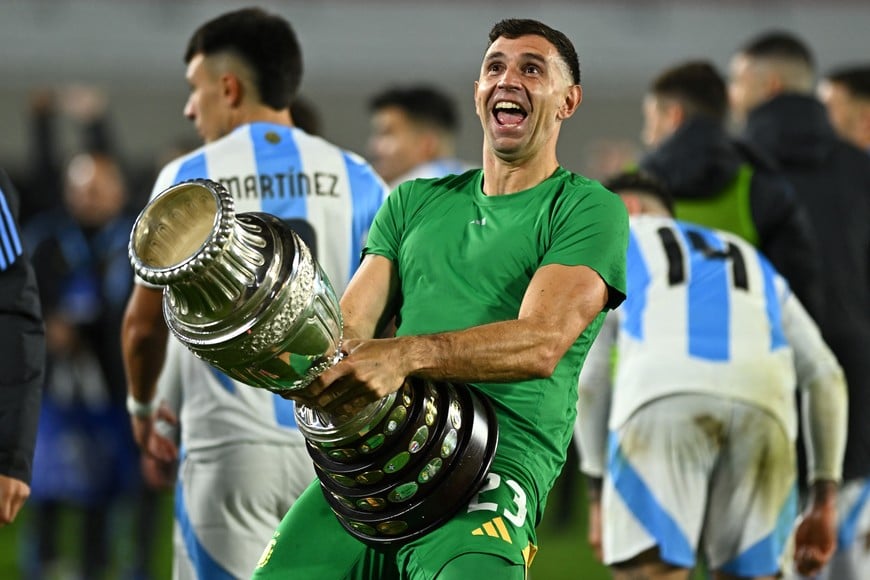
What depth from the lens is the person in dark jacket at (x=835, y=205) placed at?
5512 mm

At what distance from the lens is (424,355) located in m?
2.66

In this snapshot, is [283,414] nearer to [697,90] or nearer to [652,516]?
[652,516]

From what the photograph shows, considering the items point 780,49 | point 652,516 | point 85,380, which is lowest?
point 85,380

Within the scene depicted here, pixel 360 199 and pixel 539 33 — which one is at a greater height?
pixel 539 33

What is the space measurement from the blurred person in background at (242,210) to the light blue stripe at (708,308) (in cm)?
106

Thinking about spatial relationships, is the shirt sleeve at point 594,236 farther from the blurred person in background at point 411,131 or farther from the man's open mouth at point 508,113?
the blurred person in background at point 411,131

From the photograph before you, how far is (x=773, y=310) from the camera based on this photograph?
182 inches

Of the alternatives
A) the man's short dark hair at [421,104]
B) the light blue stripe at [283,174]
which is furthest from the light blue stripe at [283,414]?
the man's short dark hair at [421,104]

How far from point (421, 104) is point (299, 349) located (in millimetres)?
5251

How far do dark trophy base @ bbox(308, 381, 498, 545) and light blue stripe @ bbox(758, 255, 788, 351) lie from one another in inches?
76.6

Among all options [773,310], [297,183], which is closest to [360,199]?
[297,183]

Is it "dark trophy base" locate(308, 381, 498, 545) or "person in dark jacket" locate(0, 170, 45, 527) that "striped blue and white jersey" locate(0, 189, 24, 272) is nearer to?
"person in dark jacket" locate(0, 170, 45, 527)

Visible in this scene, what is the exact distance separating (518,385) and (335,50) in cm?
1531

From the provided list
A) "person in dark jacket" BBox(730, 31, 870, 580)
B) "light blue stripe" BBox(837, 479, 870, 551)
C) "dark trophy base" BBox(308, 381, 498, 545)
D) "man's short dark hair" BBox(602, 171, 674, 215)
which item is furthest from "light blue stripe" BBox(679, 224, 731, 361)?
"dark trophy base" BBox(308, 381, 498, 545)
